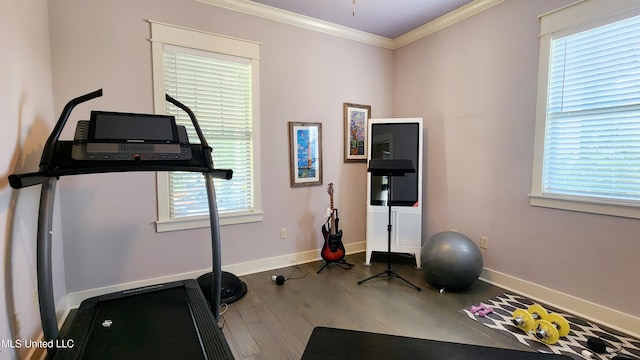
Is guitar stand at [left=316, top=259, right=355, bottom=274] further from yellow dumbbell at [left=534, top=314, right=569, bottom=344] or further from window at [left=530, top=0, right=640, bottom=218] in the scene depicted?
window at [left=530, top=0, right=640, bottom=218]

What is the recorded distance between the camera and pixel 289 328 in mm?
2240

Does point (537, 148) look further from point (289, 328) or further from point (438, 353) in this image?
point (289, 328)

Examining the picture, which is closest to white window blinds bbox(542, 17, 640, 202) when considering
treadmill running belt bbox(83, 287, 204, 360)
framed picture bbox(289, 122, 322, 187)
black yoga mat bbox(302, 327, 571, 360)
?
black yoga mat bbox(302, 327, 571, 360)

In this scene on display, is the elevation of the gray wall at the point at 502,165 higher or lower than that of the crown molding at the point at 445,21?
lower

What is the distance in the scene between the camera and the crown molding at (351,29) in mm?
3014

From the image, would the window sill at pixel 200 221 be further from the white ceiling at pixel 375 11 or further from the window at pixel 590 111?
the window at pixel 590 111

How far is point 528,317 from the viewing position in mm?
2139

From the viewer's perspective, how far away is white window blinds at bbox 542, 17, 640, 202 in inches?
85.1

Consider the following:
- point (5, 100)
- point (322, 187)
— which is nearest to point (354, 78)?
point (322, 187)

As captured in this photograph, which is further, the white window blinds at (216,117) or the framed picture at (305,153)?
the framed picture at (305,153)

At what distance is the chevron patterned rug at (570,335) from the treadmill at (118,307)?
1944mm

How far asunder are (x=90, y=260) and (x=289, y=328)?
1.78 metres

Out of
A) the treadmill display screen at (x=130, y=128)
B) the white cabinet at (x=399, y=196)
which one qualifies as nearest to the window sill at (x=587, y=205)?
the white cabinet at (x=399, y=196)

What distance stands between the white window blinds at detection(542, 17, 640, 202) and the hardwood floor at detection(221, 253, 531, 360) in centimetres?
122
